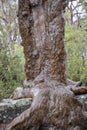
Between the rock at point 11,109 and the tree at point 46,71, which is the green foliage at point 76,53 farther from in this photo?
the rock at point 11,109

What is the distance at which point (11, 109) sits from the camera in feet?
15.0

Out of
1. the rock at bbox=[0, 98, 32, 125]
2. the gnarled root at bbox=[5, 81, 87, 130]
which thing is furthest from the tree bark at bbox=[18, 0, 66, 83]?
the rock at bbox=[0, 98, 32, 125]

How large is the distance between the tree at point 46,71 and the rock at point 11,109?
0.18m

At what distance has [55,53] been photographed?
4.90 metres

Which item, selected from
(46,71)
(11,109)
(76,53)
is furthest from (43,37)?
(76,53)

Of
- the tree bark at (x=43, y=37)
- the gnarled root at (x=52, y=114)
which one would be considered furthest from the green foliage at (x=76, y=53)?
the gnarled root at (x=52, y=114)

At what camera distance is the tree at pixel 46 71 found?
4453mm

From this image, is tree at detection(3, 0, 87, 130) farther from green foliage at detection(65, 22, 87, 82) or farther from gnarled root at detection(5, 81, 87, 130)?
green foliage at detection(65, 22, 87, 82)

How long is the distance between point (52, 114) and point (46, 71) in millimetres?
856

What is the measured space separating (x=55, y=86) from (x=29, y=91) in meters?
0.55

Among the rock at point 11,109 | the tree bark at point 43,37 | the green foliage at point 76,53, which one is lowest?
the green foliage at point 76,53

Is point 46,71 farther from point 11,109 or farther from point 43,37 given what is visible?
point 11,109

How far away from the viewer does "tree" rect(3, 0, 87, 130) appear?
4.45m

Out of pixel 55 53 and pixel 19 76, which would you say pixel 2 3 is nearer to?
pixel 19 76
